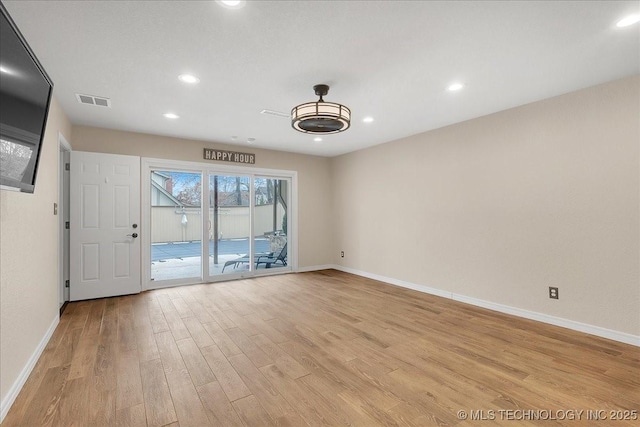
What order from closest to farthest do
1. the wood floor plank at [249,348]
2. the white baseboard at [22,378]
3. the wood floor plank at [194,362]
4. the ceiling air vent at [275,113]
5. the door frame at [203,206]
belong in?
the white baseboard at [22,378] < the wood floor plank at [194,362] < the wood floor plank at [249,348] < the ceiling air vent at [275,113] < the door frame at [203,206]

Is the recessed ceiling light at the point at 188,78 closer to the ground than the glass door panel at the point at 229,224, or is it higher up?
higher up

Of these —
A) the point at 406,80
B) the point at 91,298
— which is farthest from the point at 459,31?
the point at 91,298

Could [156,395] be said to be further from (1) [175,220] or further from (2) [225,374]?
(1) [175,220]

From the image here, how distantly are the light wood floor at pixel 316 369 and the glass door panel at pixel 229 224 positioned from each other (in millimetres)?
1881

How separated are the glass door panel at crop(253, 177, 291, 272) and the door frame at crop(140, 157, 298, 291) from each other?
0.41 ft

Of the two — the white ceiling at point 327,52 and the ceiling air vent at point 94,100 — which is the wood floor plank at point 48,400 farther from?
the ceiling air vent at point 94,100

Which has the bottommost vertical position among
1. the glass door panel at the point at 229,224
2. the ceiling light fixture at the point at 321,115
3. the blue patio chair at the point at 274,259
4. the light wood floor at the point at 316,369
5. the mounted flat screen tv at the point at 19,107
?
the light wood floor at the point at 316,369

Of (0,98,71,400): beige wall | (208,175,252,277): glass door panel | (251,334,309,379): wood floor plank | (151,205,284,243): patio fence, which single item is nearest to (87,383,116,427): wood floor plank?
(0,98,71,400): beige wall

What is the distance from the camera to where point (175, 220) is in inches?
212

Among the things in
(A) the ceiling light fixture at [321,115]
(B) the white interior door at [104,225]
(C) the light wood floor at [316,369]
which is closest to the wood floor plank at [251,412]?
(C) the light wood floor at [316,369]

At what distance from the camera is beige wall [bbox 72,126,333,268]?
4917mm

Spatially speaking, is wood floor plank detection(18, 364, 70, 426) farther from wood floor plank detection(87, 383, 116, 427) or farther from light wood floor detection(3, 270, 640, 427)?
wood floor plank detection(87, 383, 116, 427)

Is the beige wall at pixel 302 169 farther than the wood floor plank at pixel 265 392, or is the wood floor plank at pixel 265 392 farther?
the beige wall at pixel 302 169

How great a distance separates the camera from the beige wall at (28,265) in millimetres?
2021
